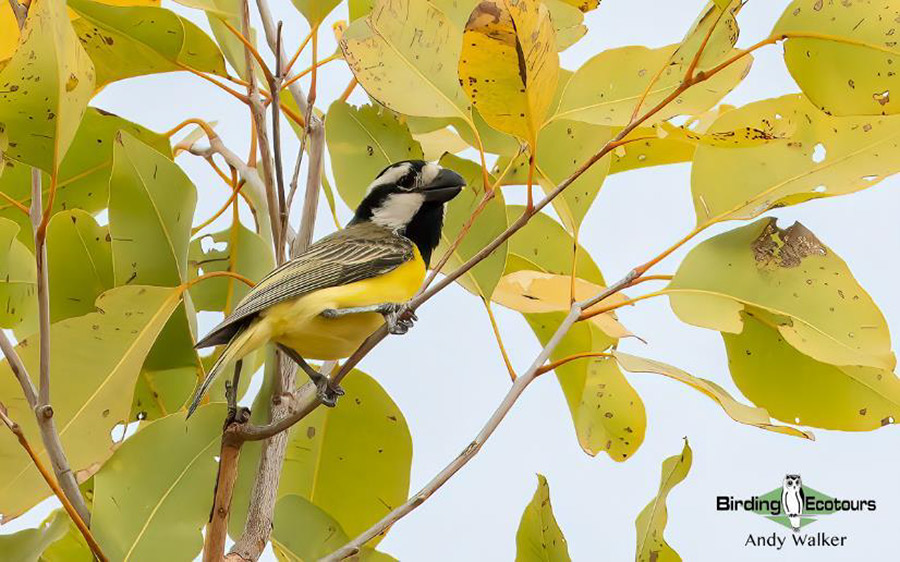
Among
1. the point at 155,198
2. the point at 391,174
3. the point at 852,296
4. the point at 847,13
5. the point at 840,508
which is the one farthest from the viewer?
the point at 840,508

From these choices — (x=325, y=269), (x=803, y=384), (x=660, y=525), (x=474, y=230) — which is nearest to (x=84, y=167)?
(x=325, y=269)

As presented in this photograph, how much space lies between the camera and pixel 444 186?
90.5 inches

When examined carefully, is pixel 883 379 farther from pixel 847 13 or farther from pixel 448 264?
pixel 448 264

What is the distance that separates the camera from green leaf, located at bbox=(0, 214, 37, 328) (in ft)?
7.05

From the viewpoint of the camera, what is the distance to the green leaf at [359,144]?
2.16m

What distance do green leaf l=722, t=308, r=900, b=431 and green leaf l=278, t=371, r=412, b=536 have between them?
665 mm

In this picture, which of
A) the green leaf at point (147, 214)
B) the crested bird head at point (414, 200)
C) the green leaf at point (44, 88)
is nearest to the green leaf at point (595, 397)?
the crested bird head at point (414, 200)

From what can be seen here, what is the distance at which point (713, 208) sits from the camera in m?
1.95

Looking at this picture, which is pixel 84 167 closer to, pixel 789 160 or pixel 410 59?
pixel 410 59

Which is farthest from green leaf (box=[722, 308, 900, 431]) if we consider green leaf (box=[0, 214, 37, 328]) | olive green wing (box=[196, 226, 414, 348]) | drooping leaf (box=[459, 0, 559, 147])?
green leaf (box=[0, 214, 37, 328])

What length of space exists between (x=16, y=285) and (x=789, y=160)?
1436 mm

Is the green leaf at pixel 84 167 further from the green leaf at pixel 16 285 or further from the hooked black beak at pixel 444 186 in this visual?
the hooked black beak at pixel 444 186

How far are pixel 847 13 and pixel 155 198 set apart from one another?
1210mm

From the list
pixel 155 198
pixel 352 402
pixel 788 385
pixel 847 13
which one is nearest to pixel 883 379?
pixel 788 385
